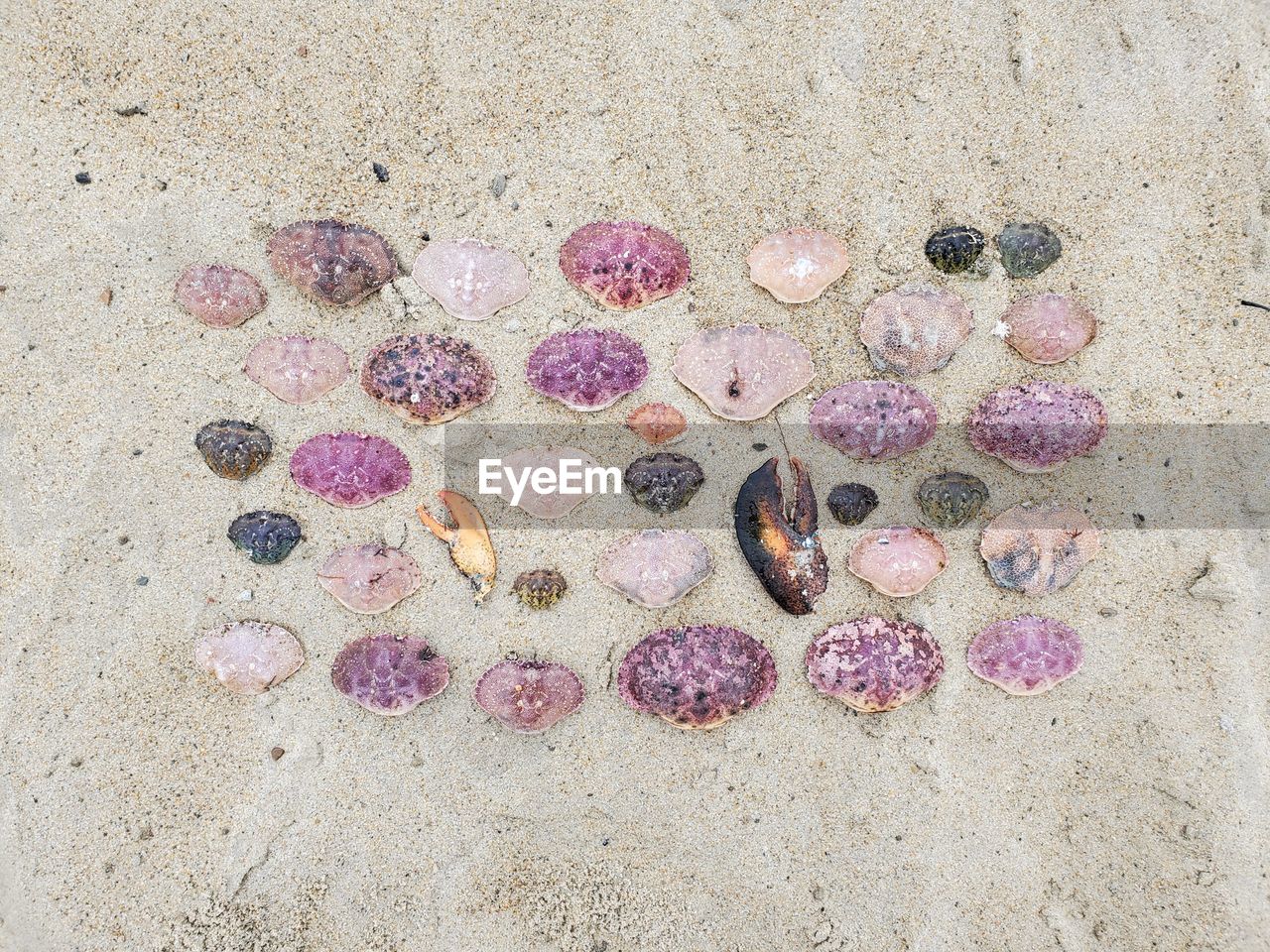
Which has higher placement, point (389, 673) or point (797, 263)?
point (797, 263)

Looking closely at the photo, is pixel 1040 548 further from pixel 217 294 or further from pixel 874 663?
pixel 217 294

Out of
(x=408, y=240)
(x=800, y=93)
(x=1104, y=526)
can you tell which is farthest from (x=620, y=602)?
(x=800, y=93)

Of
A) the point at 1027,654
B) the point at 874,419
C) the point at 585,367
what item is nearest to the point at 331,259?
the point at 585,367

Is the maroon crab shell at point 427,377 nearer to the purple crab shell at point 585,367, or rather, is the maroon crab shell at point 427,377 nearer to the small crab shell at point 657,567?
the purple crab shell at point 585,367

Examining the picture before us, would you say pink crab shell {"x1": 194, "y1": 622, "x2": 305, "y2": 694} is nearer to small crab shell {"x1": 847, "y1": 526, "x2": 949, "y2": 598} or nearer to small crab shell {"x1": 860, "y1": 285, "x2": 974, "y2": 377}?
small crab shell {"x1": 847, "y1": 526, "x2": 949, "y2": 598}

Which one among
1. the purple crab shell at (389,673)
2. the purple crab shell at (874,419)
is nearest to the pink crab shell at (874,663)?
the purple crab shell at (874,419)

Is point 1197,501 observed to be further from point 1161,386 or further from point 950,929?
point 950,929
